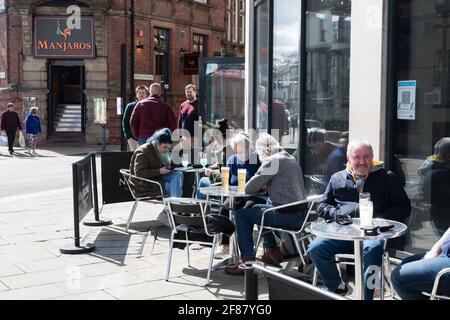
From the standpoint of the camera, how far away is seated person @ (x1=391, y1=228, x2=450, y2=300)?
3518 millimetres

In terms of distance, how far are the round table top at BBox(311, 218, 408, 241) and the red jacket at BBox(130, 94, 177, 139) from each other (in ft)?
19.3

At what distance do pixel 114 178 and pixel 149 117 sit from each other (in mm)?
1944

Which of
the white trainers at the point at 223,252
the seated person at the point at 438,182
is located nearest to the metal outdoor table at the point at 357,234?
the seated person at the point at 438,182

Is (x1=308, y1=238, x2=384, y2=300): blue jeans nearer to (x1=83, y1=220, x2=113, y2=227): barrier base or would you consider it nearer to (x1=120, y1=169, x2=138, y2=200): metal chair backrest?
(x1=120, y1=169, x2=138, y2=200): metal chair backrest

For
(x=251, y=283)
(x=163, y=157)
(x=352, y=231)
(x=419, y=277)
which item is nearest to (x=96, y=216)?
(x=163, y=157)

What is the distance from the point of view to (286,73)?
302 inches

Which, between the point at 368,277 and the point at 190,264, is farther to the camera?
the point at 190,264

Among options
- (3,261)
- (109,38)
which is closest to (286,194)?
(3,261)

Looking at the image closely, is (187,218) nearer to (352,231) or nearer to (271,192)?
(271,192)

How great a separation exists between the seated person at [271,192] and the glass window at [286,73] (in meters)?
1.66

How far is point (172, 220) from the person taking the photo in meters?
5.61

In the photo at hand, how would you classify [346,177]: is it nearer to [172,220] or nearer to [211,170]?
[172,220]

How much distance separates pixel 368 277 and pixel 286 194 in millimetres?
1525

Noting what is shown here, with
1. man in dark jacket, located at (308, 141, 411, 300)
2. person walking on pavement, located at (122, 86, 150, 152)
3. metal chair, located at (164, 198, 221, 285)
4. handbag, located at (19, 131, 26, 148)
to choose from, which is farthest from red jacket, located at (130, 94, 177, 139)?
handbag, located at (19, 131, 26, 148)
